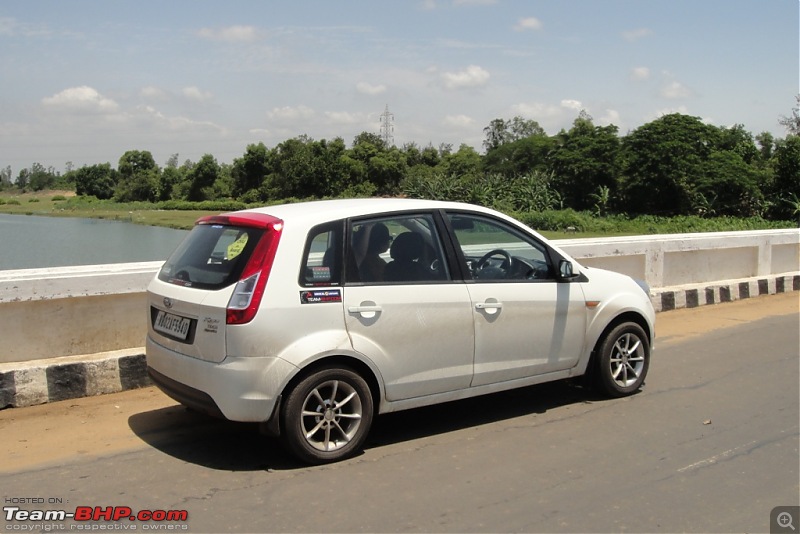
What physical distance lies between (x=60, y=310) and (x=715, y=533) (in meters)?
4.93

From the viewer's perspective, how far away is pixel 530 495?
4.13m

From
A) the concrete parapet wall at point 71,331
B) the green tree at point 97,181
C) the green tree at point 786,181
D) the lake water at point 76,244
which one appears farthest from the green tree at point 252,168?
the green tree at point 786,181

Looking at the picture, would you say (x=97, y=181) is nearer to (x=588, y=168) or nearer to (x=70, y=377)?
(x=70, y=377)

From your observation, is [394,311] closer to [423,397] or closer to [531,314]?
[423,397]

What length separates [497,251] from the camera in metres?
5.54

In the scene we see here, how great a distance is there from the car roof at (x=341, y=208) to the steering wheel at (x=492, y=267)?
0.31 m

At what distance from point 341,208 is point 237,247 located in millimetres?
728

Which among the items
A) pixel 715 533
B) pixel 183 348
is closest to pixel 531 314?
pixel 715 533

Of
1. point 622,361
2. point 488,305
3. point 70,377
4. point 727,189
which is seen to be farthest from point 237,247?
point 727,189

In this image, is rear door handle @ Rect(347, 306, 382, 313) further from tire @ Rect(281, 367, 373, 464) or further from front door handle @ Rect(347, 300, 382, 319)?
tire @ Rect(281, 367, 373, 464)

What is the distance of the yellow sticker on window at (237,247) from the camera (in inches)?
179

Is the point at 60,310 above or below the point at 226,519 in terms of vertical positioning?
above

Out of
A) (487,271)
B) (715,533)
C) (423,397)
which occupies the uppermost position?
(487,271)

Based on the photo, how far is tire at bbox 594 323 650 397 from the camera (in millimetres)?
5867
